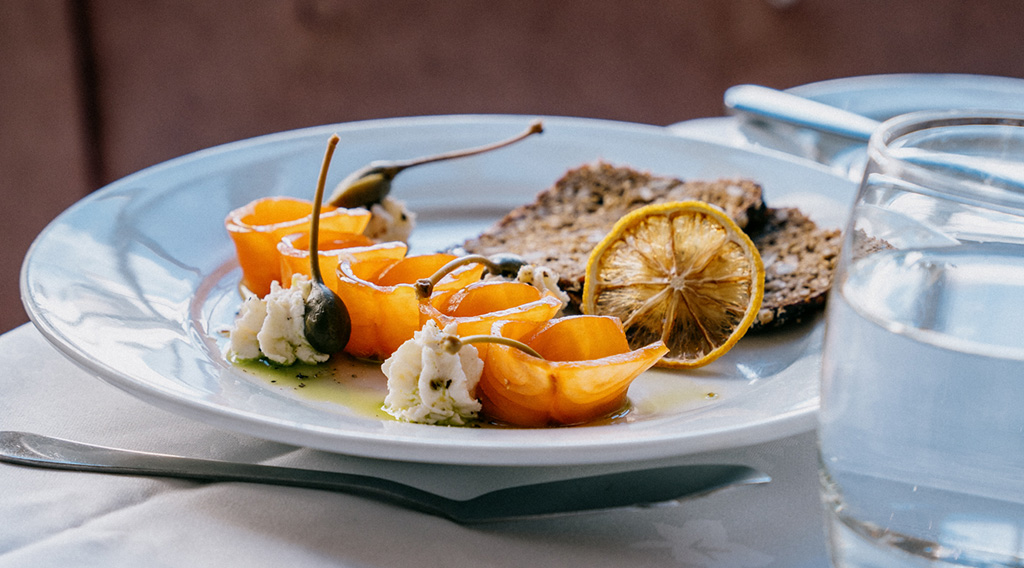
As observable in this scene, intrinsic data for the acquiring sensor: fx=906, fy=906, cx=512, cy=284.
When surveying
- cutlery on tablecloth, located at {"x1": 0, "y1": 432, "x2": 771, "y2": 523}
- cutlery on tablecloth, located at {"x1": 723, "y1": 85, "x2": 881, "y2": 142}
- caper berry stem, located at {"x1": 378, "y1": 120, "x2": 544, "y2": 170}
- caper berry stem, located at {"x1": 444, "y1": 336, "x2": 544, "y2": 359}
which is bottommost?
cutlery on tablecloth, located at {"x1": 0, "y1": 432, "x2": 771, "y2": 523}

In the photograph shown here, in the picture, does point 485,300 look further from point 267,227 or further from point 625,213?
point 625,213

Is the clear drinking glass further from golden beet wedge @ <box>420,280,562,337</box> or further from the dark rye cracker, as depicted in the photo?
the dark rye cracker

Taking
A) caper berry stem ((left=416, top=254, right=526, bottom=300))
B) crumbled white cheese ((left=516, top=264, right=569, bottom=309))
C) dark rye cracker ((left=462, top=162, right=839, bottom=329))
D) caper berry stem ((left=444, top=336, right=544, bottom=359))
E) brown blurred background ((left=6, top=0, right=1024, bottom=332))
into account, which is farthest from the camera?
brown blurred background ((left=6, top=0, right=1024, bottom=332))

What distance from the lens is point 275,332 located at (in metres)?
1.12

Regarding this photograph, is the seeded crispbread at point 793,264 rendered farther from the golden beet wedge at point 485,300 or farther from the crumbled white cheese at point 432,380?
the crumbled white cheese at point 432,380

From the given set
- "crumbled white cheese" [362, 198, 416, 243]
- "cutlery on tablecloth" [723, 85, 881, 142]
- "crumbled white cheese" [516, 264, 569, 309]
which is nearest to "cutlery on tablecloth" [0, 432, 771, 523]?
"crumbled white cheese" [516, 264, 569, 309]

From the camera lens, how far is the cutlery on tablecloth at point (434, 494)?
769mm

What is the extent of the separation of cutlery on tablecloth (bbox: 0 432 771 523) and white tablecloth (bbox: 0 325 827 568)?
0.01 meters

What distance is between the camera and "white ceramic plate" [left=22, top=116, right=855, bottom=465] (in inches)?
31.8

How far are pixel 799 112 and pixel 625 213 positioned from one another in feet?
1.23

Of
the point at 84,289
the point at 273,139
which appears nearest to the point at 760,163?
the point at 273,139

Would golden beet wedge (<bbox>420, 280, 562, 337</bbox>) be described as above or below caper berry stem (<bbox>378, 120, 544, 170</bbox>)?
below

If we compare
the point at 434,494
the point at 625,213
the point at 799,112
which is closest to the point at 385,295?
the point at 434,494

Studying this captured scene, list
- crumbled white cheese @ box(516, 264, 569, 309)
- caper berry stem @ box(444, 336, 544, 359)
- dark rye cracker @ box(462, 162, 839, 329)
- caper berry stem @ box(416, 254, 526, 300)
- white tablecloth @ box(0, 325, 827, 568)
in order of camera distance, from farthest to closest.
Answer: dark rye cracker @ box(462, 162, 839, 329) < crumbled white cheese @ box(516, 264, 569, 309) < caper berry stem @ box(416, 254, 526, 300) < caper berry stem @ box(444, 336, 544, 359) < white tablecloth @ box(0, 325, 827, 568)
